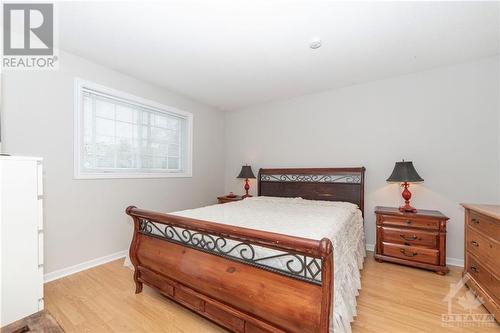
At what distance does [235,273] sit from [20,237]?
167 centimetres

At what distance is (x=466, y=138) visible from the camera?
2725 millimetres

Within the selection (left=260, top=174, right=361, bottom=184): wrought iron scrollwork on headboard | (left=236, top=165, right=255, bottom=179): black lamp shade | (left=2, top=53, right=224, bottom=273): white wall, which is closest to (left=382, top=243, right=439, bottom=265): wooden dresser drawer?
(left=260, top=174, right=361, bottom=184): wrought iron scrollwork on headboard

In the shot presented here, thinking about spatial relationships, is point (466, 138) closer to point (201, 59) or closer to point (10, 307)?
point (201, 59)

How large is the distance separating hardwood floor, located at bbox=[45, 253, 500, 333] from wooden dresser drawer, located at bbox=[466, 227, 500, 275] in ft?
1.40

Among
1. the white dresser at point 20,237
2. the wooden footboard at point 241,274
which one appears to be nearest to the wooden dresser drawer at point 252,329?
the wooden footboard at point 241,274

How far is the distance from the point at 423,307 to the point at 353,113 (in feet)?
8.39

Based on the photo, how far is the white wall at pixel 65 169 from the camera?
2.23m

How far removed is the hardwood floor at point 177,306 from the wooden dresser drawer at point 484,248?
43cm

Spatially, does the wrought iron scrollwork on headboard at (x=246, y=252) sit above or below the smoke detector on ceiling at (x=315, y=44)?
below

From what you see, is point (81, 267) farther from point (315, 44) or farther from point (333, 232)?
point (315, 44)

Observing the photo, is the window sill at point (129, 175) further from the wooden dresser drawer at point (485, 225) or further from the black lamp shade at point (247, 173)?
the wooden dresser drawer at point (485, 225)

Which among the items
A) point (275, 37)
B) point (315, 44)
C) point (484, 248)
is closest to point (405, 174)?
point (484, 248)

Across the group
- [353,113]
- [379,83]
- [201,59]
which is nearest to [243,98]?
[201,59]

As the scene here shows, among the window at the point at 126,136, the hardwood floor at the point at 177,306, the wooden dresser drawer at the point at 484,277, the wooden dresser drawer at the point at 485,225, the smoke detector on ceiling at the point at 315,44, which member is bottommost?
the hardwood floor at the point at 177,306
